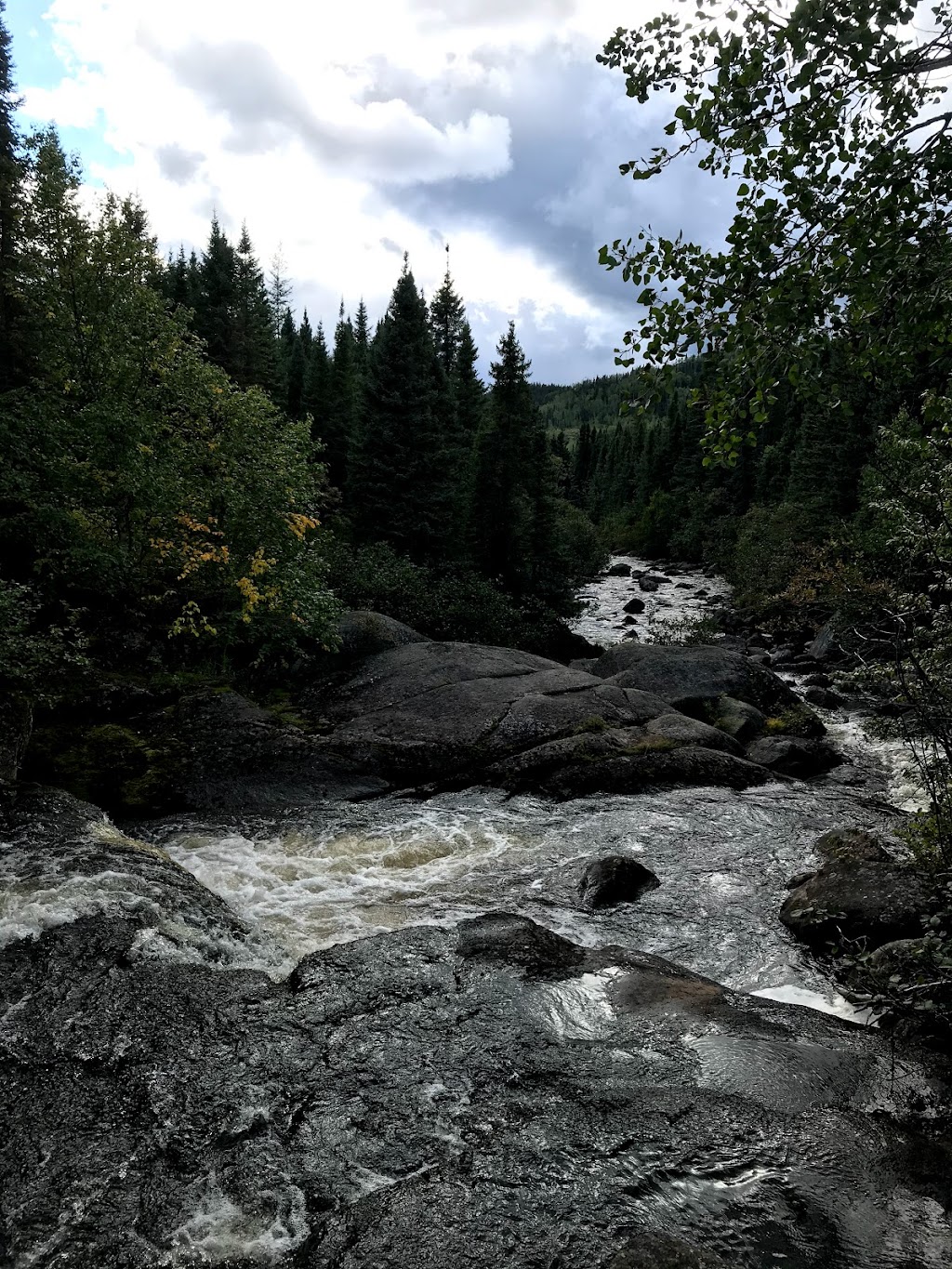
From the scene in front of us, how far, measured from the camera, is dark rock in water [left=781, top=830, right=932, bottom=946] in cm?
776

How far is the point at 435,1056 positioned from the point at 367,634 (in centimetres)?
1423

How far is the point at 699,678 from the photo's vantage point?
19.4 m

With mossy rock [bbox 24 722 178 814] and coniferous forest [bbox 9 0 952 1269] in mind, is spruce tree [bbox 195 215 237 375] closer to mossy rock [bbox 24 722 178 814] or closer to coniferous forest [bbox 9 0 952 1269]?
coniferous forest [bbox 9 0 952 1269]

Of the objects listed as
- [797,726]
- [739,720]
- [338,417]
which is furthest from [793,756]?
[338,417]

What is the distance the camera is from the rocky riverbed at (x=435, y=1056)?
13.5 ft

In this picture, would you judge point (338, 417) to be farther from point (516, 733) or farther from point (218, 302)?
point (516, 733)

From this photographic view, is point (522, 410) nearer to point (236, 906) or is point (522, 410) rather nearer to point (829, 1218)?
point (236, 906)

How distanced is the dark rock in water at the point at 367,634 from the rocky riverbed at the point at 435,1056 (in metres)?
7.28

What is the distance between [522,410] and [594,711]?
18483 millimetres

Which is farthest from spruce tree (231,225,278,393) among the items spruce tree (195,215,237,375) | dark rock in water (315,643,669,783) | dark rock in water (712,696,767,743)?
dark rock in water (712,696,767,743)

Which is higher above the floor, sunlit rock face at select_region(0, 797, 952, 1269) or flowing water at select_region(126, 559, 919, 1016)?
sunlit rock face at select_region(0, 797, 952, 1269)

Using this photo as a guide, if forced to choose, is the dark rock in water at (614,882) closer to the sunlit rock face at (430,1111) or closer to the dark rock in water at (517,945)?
the dark rock in water at (517,945)

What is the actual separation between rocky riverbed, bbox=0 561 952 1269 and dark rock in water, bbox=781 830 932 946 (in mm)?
421

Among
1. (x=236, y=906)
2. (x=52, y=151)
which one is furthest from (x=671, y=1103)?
(x=52, y=151)
